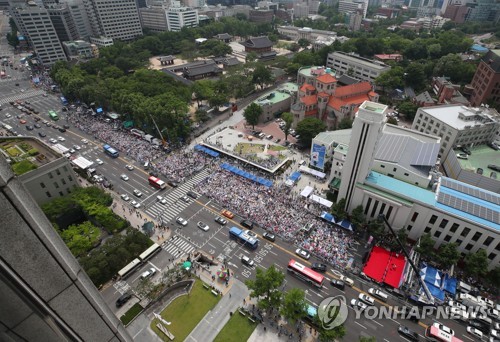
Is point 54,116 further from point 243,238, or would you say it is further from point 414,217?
point 414,217

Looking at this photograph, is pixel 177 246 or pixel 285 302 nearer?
pixel 285 302

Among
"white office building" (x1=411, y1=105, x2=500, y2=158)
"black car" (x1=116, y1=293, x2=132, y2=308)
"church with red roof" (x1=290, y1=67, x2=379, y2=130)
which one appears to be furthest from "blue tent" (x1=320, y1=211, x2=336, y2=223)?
"white office building" (x1=411, y1=105, x2=500, y2=158)

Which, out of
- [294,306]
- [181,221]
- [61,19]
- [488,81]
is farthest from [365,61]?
[61,19]

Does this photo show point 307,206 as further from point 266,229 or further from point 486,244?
point 486,244

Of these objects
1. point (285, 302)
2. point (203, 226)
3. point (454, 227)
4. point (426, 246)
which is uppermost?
point (454, 227)

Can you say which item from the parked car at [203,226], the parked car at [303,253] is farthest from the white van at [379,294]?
the parked car at [203,226]

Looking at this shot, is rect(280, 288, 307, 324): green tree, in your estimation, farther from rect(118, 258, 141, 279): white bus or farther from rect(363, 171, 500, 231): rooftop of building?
rect(118, 258, 141, 279): white bus

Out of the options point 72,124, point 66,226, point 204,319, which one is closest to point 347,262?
point 204,319
